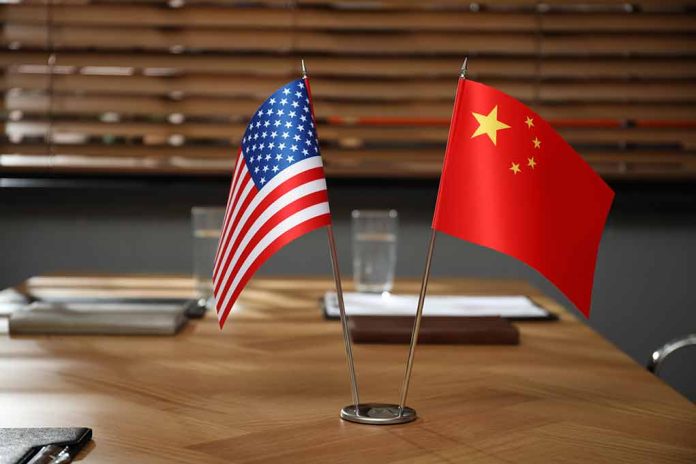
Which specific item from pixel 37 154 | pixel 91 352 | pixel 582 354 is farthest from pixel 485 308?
pixel 37 154

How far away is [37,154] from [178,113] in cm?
44

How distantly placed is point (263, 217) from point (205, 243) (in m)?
0.75

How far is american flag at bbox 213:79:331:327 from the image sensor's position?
0.98 meters

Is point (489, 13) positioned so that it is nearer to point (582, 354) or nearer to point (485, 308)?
point (485, 308)

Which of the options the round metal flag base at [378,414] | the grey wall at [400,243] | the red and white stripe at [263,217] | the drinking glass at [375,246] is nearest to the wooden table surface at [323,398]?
the round metal flag base at [378,414]

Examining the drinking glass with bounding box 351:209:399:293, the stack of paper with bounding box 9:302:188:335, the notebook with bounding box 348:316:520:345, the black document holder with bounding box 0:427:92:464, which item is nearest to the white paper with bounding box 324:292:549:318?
the drinking glass with bounding box 351:209:399:293

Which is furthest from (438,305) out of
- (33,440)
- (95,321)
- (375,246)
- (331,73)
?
(331,73)

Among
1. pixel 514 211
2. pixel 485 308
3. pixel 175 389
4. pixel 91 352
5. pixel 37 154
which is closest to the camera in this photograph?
pixel 514 211

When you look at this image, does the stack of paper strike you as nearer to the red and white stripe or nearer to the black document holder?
the red and white stripe

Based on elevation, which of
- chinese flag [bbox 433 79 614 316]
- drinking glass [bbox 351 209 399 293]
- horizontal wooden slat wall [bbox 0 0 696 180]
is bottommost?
drinking glass [bbox 351 209 399 293]

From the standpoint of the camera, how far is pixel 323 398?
3.45 ft

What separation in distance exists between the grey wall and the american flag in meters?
1.83

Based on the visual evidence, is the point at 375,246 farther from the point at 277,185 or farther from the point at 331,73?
the point at 331,73

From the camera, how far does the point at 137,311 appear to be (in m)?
1.49
